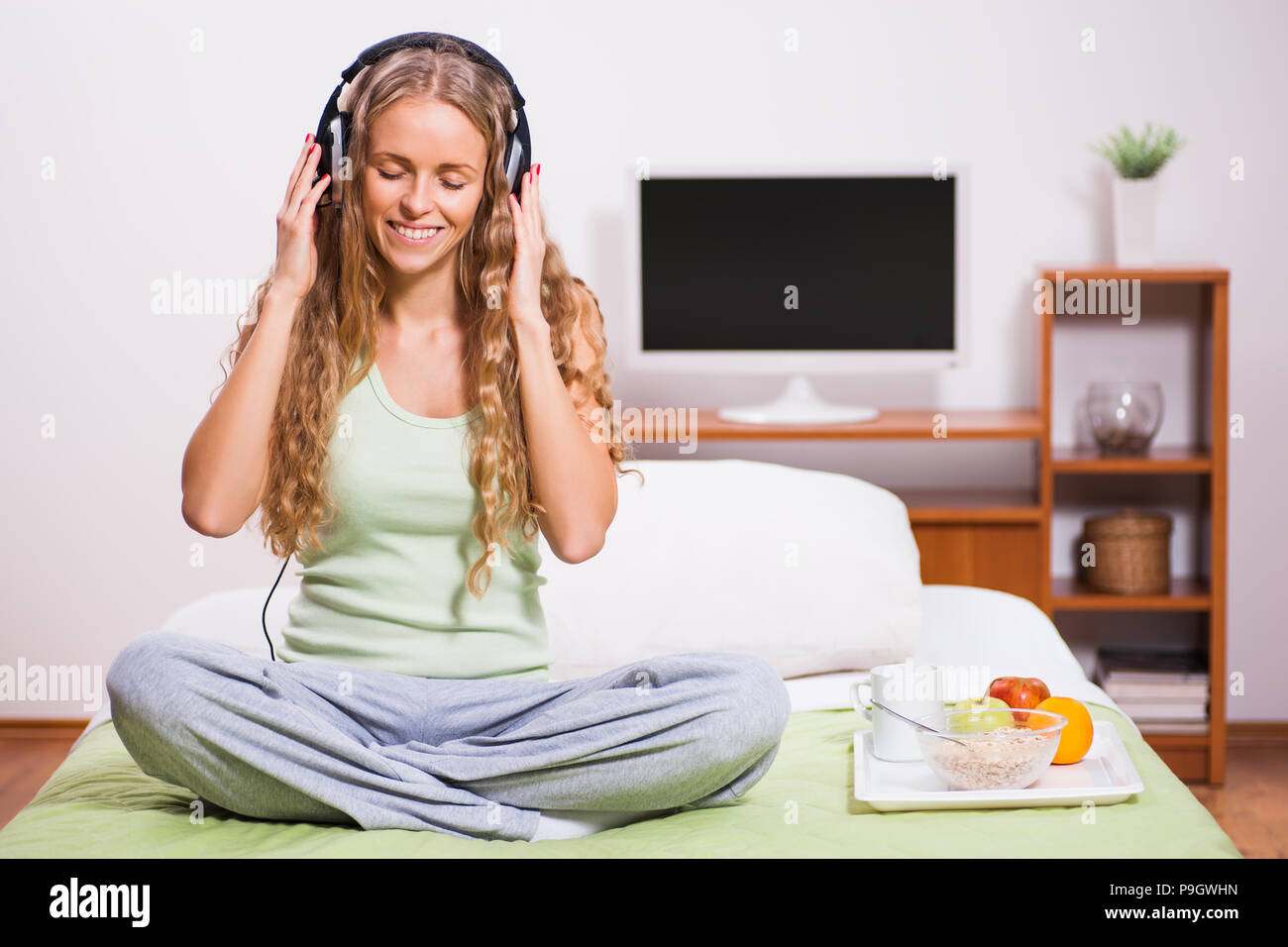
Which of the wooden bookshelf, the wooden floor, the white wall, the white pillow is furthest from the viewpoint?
the white wall

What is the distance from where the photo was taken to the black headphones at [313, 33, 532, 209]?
1.41 meters

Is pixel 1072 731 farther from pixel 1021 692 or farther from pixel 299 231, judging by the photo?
pixel 299 231

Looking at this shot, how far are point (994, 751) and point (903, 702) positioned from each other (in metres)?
0.17

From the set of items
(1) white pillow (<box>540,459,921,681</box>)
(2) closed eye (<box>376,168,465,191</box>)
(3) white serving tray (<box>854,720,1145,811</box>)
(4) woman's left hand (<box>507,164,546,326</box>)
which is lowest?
A: (3) white serving tray (<box>854,720,1145,811</box>)

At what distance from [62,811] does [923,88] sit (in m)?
2.18

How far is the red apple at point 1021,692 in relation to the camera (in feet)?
4.94

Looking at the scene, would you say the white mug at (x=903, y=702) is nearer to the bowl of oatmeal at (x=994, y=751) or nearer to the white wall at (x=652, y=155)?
the bowl of oatmeal at (x=994, y=751)

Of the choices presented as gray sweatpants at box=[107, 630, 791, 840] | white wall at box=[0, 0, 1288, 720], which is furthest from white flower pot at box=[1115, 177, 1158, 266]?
gray sweatpants at box=[107, 630, 791, 840]

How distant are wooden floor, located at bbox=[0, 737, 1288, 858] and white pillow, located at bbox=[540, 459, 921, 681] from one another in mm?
901

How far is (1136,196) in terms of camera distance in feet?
8.80

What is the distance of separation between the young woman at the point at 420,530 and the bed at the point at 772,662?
6 cm

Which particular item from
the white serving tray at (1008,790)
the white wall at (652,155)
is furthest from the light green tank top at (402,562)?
the white wall at (652,155)

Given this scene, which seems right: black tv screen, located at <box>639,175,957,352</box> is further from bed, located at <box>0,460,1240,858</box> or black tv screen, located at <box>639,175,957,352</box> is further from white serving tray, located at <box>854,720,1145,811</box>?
white serving tray, located at <box>854,720,1145,811</box>

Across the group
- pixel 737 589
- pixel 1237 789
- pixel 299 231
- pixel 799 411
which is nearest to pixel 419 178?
pixel 299 231
